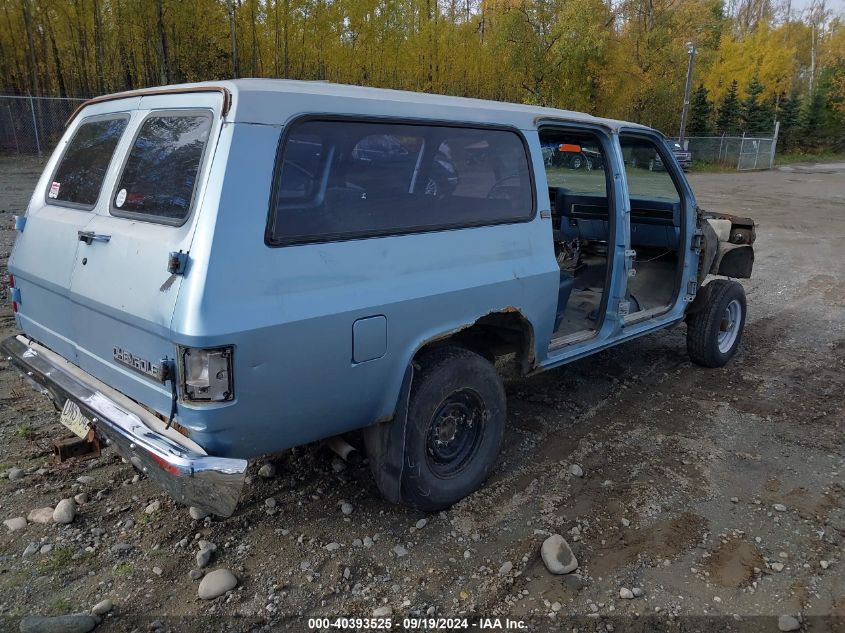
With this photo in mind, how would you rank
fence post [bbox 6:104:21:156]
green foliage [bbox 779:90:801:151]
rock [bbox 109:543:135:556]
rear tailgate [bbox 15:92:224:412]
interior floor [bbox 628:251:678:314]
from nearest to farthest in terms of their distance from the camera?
1. rear tailgate [bbox 15:92:224:412]
2. rock [bbox 109:543:135:556]
3. interior floor [bbox 628:251:678:314]
4. fence post [bbox 6:104:21:156]
5. green foliage [bbox 779:90:801:151]

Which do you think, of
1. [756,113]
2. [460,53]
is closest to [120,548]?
[460,53]

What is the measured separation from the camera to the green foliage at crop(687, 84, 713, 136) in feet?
139

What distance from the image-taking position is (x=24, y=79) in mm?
21156

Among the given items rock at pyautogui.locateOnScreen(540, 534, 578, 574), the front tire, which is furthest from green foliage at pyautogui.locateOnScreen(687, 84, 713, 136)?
rock at pyautogui.locateOnScreen(540, 534, 578, 574)

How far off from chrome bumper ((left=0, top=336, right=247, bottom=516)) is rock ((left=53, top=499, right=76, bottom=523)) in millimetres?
494

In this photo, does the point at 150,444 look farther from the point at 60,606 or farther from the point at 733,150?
the point at 733,150

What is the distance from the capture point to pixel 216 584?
277cm

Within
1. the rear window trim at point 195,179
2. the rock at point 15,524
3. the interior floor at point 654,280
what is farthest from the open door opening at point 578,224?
the rock at point 15,524

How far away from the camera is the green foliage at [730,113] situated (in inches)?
1715

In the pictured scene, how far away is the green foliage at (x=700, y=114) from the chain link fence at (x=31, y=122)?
3781cm

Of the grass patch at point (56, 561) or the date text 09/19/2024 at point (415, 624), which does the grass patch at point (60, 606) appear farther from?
the date text 09/19/2024 at point (415, 624)

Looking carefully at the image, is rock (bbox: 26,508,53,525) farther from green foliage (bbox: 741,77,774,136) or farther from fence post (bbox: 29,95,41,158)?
green foliage (bbox: 741,77,774,136)

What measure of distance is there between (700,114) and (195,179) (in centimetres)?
4643

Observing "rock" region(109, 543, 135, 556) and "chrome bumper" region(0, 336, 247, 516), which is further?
"rock" region(109, 543, 135, 556)
